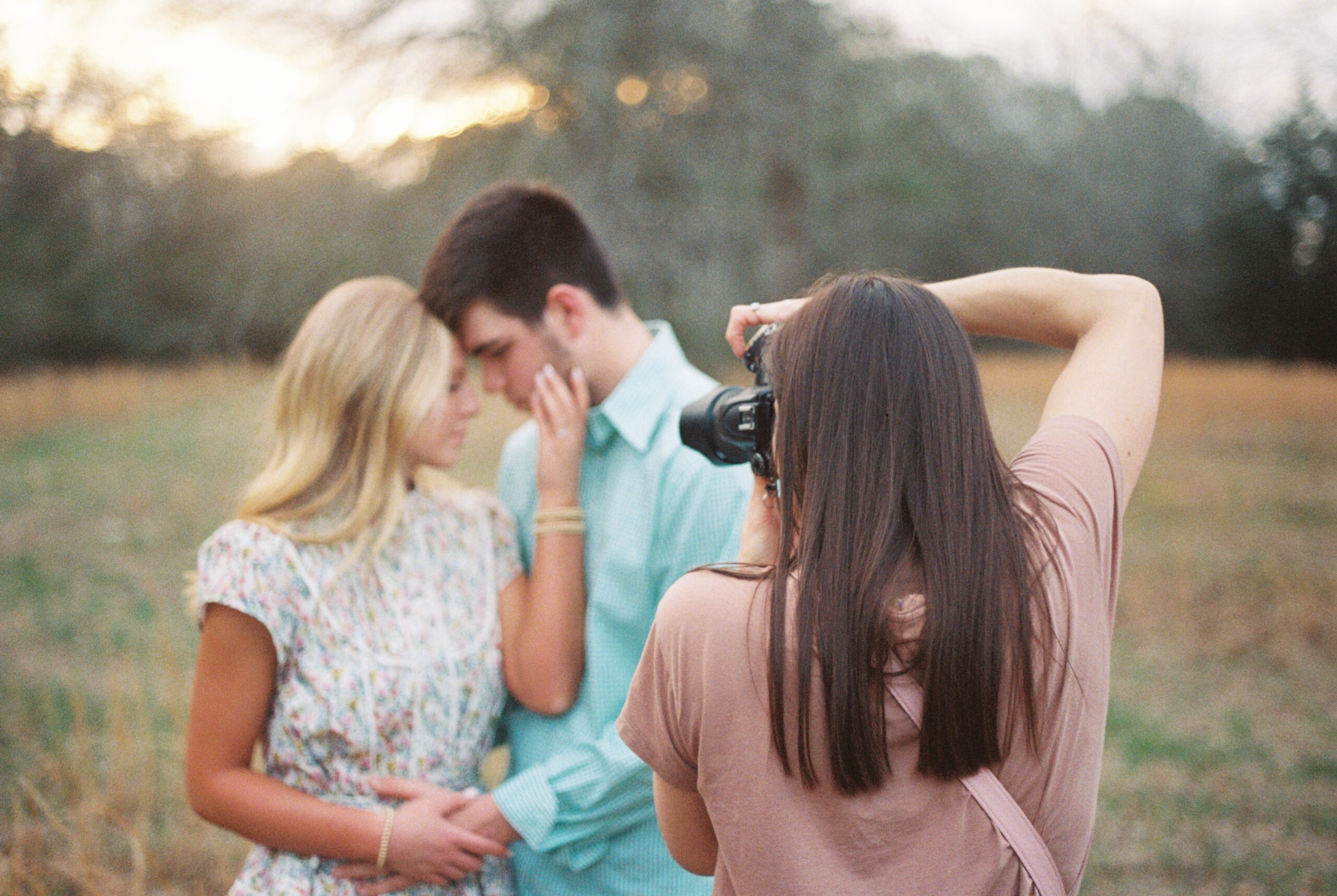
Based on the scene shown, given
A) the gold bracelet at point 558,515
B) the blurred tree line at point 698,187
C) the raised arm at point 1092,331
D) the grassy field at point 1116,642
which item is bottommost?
the grassy field at point 1116,642

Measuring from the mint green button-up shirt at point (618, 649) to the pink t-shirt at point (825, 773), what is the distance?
598 millimetres

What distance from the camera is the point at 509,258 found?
1.96m

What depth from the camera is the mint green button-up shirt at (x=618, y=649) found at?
5.41ft

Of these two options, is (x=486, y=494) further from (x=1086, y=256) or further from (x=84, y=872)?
(x=1086, y=256)

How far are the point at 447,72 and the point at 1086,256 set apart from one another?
4.48 m

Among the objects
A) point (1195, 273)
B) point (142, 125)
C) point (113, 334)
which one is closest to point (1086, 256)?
point (1195, 273)

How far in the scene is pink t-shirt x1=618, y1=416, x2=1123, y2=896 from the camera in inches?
38.8

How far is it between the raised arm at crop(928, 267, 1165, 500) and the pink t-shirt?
0.24 m

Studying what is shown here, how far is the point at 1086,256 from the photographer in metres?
6.62

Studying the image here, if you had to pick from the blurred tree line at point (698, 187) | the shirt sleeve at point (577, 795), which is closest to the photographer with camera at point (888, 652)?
the shirt sleeve at point (577, 795)

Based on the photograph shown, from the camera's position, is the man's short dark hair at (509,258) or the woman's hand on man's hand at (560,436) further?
the man's short dark hair at (509,258)

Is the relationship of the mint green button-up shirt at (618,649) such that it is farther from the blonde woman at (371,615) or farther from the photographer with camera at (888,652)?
the photographer with camera at (888,652)

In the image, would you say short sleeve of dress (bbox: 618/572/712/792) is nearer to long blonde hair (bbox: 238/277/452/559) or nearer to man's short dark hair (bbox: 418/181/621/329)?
long blonde hair (bbox: 238/277/452/559)

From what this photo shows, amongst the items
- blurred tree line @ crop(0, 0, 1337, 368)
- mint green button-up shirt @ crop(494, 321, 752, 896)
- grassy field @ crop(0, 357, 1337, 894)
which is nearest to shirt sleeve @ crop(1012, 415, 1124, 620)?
mint green button-up shirt @ crop(494, 321, 752, 896)
